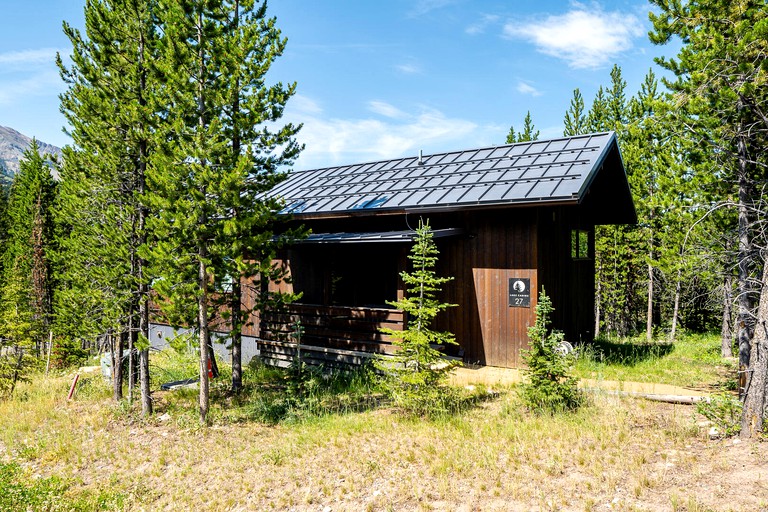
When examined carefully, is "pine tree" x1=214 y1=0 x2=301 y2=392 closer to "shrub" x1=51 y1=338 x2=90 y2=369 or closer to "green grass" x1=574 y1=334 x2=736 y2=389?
"green grass" x1=574 y1=334 x2=736 y2=389

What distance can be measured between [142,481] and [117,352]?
521cm

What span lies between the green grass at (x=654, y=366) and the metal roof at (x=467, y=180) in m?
4.26

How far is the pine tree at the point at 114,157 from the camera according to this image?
10.4 metres

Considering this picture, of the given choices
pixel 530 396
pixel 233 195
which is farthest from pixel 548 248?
pixel 233 195

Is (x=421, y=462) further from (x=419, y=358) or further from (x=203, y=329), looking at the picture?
(x=203, y=329)

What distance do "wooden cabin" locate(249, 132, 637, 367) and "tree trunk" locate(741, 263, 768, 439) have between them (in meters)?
4.35

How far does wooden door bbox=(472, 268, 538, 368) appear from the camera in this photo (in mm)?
11820

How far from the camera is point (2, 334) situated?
1441 centimetres

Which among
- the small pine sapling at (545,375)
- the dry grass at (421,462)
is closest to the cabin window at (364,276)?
the dry grass at (421,462)

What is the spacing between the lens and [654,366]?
486 inches

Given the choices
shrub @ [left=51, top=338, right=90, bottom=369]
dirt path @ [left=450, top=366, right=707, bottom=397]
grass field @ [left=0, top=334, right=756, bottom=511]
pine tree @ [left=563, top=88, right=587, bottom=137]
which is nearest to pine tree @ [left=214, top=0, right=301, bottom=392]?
grass field @ [left=0, top=334, right=756, bottom=511]

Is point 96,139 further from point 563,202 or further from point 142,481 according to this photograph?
point 563,202

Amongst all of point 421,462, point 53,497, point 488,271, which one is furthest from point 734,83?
point 53,497

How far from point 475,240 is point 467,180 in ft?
6.04
